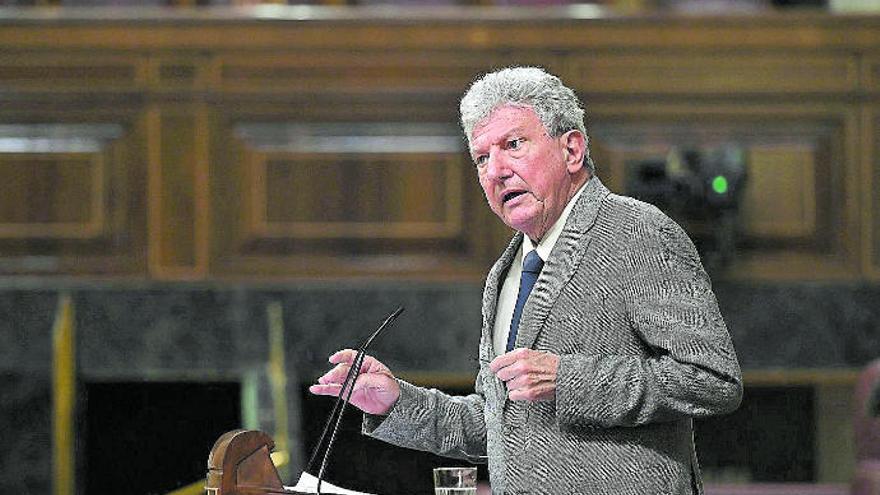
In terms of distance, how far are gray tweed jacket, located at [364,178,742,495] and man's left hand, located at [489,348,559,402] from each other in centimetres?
2

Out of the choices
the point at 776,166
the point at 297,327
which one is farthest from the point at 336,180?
the point at 776,166

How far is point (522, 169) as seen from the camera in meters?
2.07

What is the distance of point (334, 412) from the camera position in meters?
1.86

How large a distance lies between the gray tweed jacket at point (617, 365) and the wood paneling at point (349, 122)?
324 cm

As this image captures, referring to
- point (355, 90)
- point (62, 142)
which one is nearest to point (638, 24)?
point (355, 90)

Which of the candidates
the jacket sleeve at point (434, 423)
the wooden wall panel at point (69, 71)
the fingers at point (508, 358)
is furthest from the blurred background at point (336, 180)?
the fingers at point (508, 358)

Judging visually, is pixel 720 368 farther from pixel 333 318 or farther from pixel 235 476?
pixel 333 318

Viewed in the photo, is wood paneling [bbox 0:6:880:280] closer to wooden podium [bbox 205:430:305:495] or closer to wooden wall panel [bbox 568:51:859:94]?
wooden wall panel [bbox 568:51:859:94]

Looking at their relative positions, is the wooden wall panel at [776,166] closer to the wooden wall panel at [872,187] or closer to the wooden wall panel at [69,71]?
the wooden wall panel at [872,187]

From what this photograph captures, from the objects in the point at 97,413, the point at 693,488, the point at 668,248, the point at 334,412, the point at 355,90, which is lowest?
the point at 97,413

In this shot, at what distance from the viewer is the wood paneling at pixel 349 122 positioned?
17.3 feet

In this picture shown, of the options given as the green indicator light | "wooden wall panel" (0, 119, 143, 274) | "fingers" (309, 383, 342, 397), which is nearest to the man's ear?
"fingers" (309, 383, 342, 397)

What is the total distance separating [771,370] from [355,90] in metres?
1.63

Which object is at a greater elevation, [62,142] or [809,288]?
[62,142]
